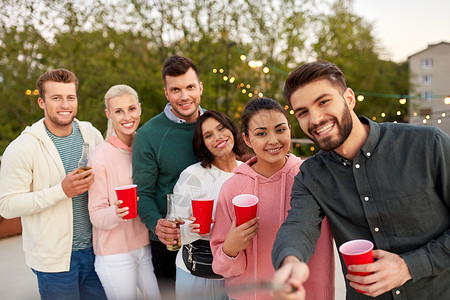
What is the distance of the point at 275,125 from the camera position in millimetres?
1913

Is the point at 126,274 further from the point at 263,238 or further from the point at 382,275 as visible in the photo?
the point at 382,275

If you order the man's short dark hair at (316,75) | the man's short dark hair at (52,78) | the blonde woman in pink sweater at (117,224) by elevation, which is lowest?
the blonde woman in pink sweater at (117,224)

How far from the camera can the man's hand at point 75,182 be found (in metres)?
2.29

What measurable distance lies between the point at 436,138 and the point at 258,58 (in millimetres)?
10095

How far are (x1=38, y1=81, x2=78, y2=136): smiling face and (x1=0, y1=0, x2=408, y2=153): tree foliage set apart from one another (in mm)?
5592

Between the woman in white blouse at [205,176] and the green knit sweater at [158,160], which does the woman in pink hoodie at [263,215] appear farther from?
the green knit sweater at [158,160]

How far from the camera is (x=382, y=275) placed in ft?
4.17

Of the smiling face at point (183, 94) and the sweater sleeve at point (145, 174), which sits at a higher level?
the smiling face at point (183, 94)

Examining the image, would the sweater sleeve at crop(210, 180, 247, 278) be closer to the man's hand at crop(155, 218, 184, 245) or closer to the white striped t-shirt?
the man's hand at crop(155, 218, 184, 245)

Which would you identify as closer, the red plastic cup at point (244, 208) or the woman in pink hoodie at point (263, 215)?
the red plastic cup at point (244, 208)

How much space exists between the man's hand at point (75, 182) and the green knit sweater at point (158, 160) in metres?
0.31

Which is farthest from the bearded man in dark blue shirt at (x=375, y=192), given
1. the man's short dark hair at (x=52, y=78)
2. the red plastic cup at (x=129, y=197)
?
the man's short dark hair at (x=52, y=78)

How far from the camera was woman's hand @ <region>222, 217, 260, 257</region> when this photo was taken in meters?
1.65

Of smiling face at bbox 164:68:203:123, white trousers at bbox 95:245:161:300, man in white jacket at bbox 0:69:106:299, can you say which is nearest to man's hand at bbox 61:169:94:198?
man in white jacket at bbox 0:69:106:299
